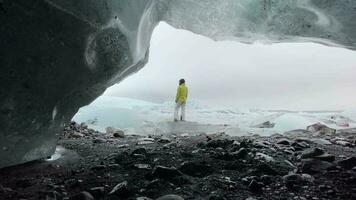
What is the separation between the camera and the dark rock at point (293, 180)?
83.3 inches

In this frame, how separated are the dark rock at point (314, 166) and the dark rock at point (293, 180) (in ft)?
0.72

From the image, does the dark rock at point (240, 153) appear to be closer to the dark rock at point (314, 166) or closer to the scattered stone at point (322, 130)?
the dark rock at point (314, 166)

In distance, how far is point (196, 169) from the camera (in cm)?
241

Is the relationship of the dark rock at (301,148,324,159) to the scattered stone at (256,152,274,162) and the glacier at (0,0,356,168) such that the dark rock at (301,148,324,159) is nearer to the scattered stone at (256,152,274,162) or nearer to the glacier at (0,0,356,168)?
the scattered stone at (256,152,274,162)

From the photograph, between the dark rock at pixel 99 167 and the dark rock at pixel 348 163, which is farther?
the dark rock at pixel 99 167

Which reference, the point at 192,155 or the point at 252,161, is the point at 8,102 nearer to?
the point at 192,155

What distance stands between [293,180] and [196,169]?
61cm

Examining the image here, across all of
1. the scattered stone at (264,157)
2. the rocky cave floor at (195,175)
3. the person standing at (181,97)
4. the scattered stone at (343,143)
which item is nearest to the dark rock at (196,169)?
the rocky cave floor at (195,175)

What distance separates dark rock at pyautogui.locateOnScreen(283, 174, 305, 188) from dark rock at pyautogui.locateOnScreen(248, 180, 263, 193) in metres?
0.17

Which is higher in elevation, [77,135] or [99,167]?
[77,135]

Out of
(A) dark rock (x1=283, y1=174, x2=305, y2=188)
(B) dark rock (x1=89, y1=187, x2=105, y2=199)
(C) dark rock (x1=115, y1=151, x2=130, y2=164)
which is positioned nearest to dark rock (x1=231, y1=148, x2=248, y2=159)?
(A) dark rock (x1=283, y1=174, x2=305, y2=188)

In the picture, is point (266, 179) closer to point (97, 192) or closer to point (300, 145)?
point (97, 192)

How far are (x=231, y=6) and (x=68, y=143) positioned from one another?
224 cm

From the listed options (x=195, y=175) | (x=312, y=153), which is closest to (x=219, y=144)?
(x=312, y=153)
